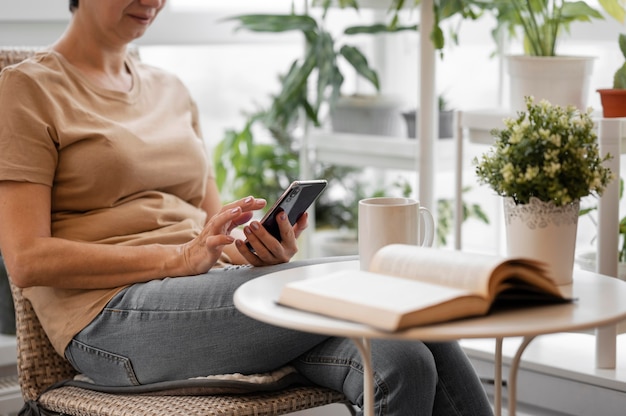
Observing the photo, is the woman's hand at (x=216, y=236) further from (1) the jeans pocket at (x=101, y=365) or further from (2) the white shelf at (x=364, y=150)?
(2) the white shelf at (x=364, y=150)

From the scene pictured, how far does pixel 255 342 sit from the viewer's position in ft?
4.33

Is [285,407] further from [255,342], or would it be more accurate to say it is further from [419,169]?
[419,169]

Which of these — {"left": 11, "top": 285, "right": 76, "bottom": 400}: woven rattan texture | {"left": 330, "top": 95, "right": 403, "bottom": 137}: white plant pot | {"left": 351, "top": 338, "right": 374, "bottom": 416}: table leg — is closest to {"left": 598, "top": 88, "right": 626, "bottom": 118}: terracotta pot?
{"left": 330, "top": 95, "right": 403, "bottom": 137}: white plant pot

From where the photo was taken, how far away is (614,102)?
1829 millimetres

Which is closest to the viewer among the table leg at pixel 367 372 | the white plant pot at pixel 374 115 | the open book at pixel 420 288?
the open book at pixel 420 288

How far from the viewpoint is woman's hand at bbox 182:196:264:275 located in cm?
135

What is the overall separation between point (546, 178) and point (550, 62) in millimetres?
858

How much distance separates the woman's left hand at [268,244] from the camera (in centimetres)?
137

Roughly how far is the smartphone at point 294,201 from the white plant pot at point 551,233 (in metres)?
0.28

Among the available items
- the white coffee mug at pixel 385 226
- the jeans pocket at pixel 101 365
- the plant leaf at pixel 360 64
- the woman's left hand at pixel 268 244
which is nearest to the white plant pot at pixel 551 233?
the white coffee mug at pixel 385 226

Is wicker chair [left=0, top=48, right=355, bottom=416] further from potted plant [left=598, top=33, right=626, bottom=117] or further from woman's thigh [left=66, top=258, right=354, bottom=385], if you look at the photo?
potted plant [left=598, top=33, right=626, bottom=117]

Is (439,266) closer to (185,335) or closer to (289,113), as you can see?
(185,335)

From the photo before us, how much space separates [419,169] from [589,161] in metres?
1.13

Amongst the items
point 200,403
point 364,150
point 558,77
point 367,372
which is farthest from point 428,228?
point 364,150
